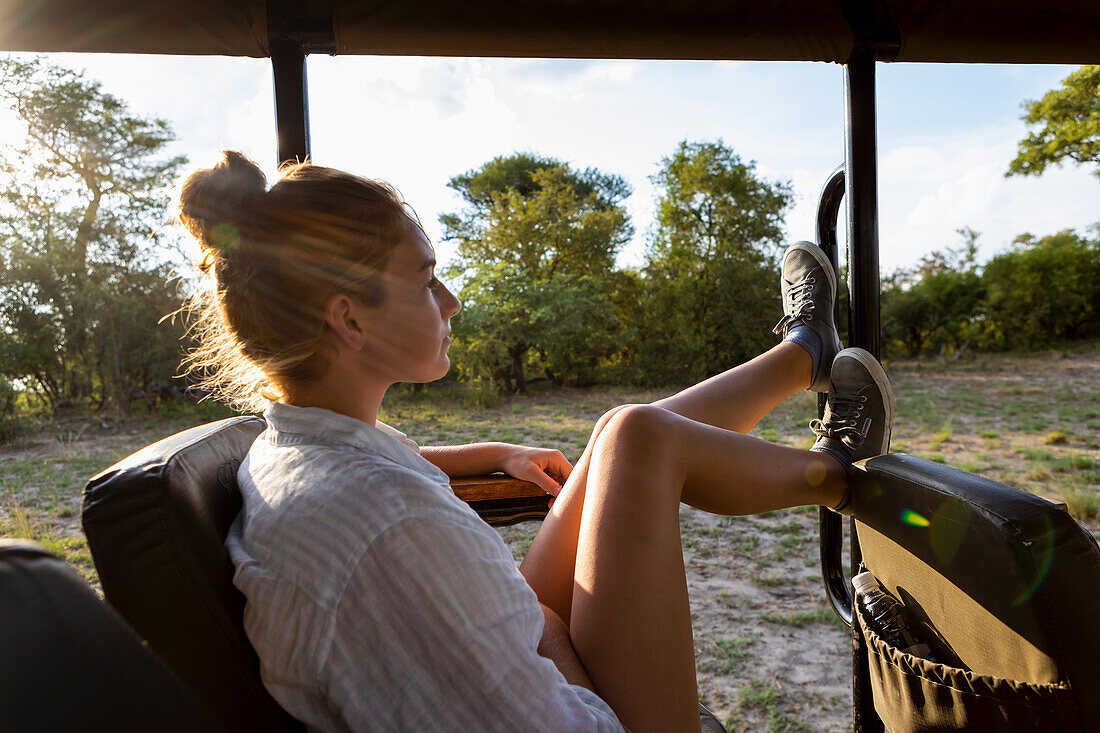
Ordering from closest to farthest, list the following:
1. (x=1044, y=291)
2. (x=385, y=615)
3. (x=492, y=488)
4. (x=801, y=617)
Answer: (x=385, y=615) → (x=492, y=488) → (x=801, y=617) → (x=1044, y=291)

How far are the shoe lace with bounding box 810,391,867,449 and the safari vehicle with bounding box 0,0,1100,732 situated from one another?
137 millimetres

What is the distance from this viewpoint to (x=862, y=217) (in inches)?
55.3

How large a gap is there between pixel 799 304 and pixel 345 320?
1189 mm

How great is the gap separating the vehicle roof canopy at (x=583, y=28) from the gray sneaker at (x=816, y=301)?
1.47ft

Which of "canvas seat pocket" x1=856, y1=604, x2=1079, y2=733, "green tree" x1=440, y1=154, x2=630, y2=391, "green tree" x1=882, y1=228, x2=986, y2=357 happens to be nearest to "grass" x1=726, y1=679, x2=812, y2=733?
"canvas seat pocket" x1=856, y1=604, x2=1079, y2=733

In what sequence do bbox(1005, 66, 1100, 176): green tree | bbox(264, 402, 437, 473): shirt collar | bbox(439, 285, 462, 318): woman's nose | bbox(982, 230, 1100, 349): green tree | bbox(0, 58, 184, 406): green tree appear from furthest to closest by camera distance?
1. bbox(982, 230, 1100, 349): green tree
2. bbox(1005, 66, 1100, 176): green tree
3. bbox(0, 58, 184, 406): green tree
4. bbox(439, 285, 462, 318): woman's nose
5. bbox(264, 402, 437, 473): shirt collar

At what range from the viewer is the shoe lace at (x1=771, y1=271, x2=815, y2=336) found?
1636 millimetres

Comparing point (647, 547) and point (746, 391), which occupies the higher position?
point (746, 391)

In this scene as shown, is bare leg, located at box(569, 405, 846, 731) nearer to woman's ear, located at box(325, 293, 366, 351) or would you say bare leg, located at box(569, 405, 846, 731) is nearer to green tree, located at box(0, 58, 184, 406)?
woman's ear, located at box(325, 293, 366, 351)

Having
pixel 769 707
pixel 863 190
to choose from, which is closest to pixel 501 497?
pixel 863 190

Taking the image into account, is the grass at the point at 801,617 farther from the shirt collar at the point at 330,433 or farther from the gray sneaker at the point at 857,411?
the shirt collar at the point at 330,433

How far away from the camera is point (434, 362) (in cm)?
92

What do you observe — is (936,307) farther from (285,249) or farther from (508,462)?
(285,249)

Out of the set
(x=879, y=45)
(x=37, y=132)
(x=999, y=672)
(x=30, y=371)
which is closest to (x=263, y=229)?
(x=999, y=672)
